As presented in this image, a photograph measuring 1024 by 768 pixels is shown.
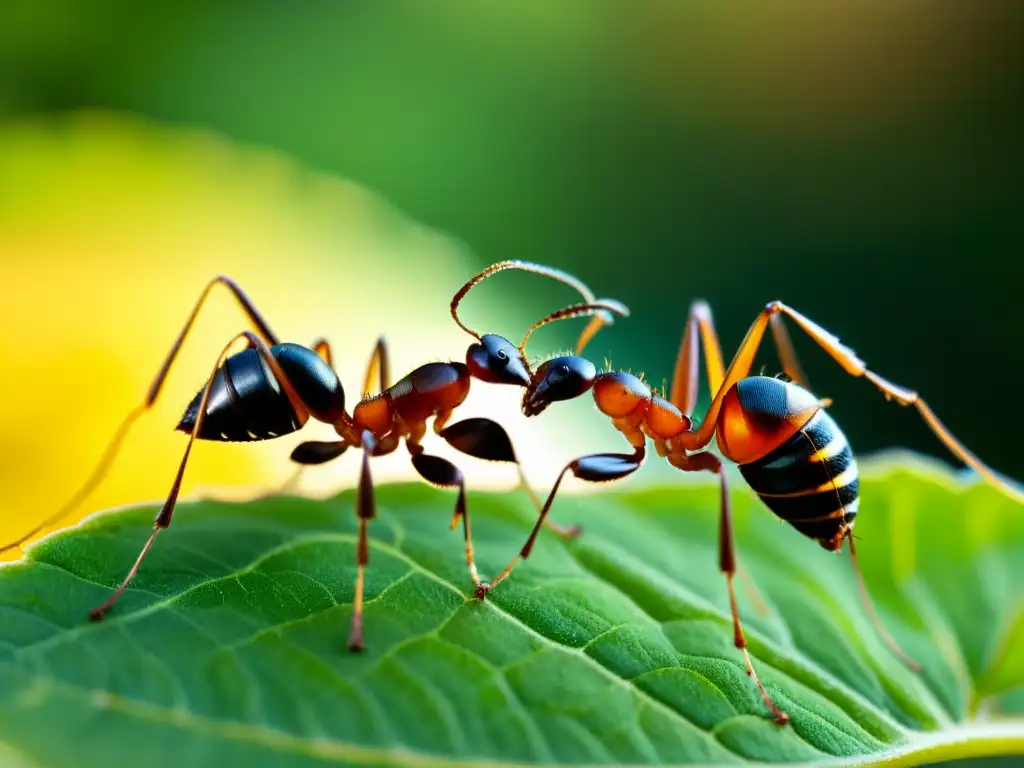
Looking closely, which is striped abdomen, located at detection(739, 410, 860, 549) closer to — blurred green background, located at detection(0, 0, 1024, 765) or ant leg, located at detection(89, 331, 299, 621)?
ant leg, located at detection(89, 331, 299, 621)

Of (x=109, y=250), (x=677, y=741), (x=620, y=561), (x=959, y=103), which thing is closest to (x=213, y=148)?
(x=109, y=250)

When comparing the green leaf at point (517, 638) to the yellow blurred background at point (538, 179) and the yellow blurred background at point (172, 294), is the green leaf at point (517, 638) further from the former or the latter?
the yellow blurred background at point (538, 179)

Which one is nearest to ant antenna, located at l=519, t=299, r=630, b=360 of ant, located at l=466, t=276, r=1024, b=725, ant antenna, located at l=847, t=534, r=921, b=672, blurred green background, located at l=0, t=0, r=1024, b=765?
ant, located at l=466, t=276, r=1024, b=725

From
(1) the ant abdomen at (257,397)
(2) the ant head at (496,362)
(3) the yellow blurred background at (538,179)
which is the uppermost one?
(3) the yellow blurred background at (538,179)

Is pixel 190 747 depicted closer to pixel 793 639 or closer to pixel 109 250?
pixel 793 639

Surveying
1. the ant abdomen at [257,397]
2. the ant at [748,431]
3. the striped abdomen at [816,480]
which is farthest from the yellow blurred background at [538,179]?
the striped abdomen at [816,480]

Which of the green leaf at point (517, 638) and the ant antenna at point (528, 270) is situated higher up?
the ant antenna at point (528, 270)
